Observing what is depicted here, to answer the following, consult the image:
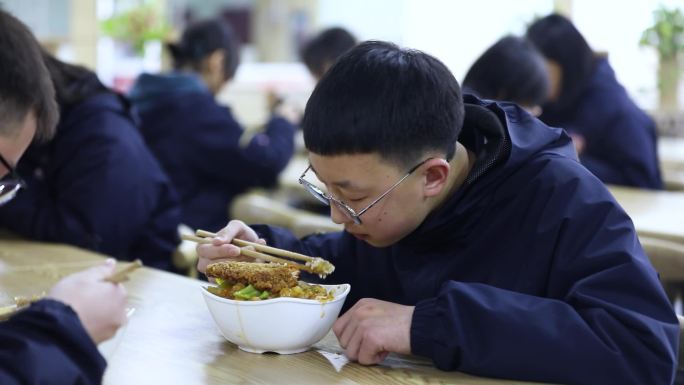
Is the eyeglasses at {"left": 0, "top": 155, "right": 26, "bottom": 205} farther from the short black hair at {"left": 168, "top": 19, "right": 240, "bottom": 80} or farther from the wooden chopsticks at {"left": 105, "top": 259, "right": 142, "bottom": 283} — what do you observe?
the short black hair at {"left": 168, "top": 19, "right": 240, "bottom": 80}

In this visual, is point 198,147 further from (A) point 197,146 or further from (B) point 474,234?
(B) point 474,234

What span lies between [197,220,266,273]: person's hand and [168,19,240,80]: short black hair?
2540mm

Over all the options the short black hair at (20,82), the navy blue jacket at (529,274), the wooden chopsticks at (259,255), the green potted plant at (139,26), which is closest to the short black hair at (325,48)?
the green potted plant at (139,26)

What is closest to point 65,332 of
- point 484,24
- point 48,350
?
point 48,350

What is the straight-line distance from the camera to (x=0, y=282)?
6.11ft

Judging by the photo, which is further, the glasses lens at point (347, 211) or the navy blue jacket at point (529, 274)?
the glasses lens at point (347, 211)

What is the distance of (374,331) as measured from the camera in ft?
4.25

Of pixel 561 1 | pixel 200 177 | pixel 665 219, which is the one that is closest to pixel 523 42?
pixel 665 219

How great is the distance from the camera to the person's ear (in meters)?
1.42

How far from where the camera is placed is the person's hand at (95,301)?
3.74 ft

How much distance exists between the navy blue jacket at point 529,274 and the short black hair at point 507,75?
54.4 inches

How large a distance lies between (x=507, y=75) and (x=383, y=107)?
1.68 meters

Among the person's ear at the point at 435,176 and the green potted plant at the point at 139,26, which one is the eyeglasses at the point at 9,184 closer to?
the person's ear at the point at 435,176

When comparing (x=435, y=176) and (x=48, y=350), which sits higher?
(x=435, y=176)
